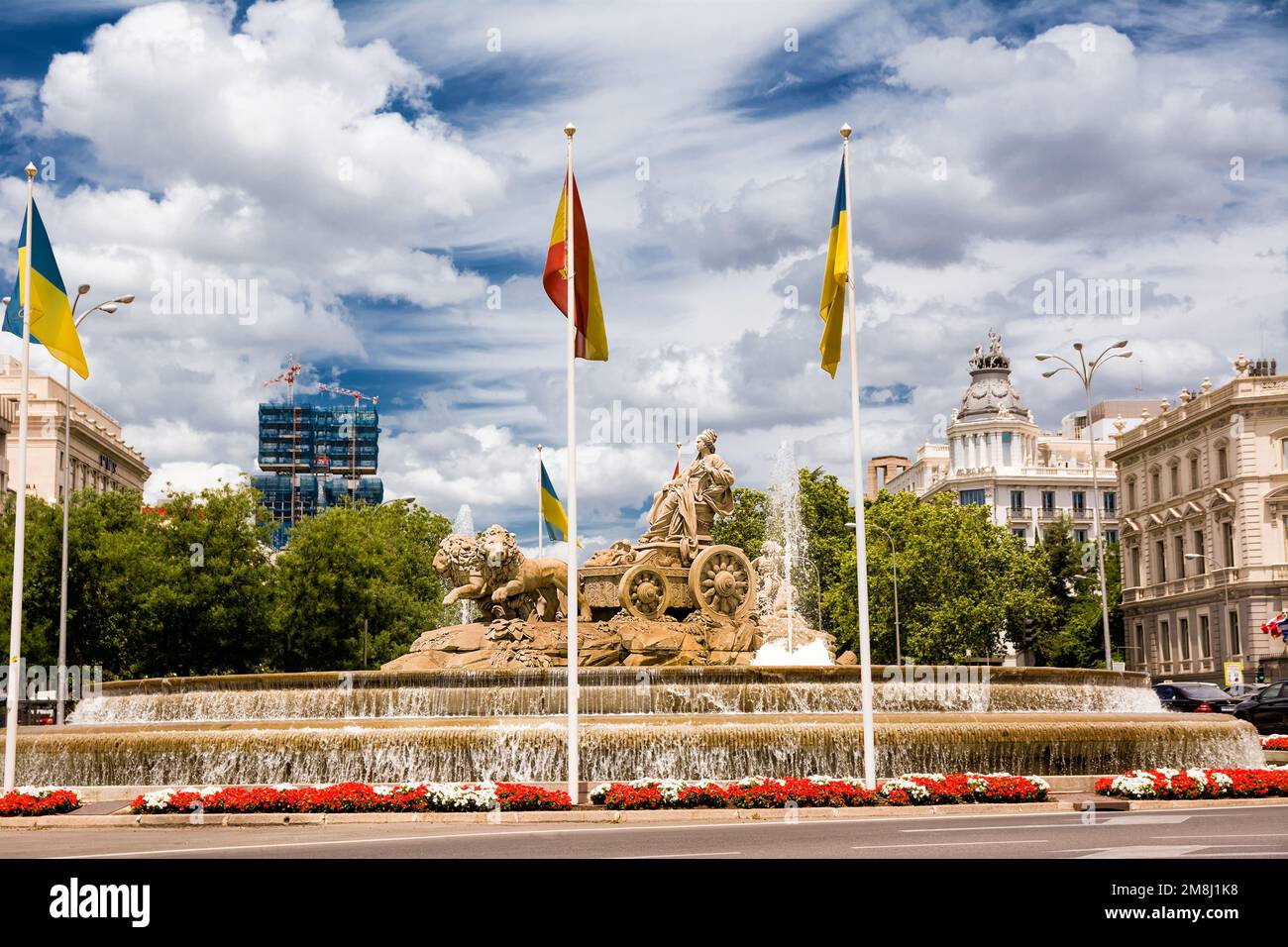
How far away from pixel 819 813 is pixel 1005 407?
111294 mm

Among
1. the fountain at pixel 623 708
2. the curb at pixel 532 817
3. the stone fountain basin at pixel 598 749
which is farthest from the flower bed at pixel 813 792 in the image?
the fountain at pixel 623 708

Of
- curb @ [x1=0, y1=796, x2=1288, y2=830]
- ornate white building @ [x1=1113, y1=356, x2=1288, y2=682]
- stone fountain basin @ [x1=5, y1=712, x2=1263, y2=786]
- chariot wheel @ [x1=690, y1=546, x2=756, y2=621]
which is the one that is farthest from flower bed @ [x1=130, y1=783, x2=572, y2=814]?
ornate white building @ [x1=1113, y1=356, x2=1288, y2=682]

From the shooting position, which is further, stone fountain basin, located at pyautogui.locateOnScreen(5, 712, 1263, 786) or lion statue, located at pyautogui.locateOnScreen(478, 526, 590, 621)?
lion statue, located at pyautogui.locateOnScreen(478, 526, 590, 621)

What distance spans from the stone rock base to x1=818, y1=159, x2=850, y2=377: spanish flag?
28.0ft

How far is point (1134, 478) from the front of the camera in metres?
85.3

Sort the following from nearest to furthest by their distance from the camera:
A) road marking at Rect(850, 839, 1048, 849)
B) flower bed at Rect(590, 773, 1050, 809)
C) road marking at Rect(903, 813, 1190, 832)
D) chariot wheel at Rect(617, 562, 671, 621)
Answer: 1. road marking at Rect(850, 839, 1048, 849)
2. road marking at Rect(903, 813, 1190, 832)
3. flower bed at Rect(590, 773, 1050, 809)
4. chariot wheel at Rect(617, 562, 671, 621)

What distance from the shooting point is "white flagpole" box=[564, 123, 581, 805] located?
1916 centimetres

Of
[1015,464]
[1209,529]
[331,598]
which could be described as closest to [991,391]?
[1015,464]

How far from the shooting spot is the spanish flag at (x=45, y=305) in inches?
888

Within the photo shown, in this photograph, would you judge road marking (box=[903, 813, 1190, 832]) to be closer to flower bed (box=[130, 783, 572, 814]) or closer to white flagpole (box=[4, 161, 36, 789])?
flower bed (box=[130, 783, 572, 814])

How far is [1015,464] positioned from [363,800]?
10798cm

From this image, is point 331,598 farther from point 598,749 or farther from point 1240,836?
point 1240,836
